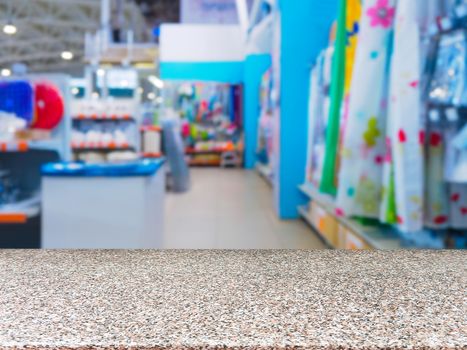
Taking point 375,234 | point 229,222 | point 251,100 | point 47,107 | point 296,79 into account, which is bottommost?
point 229,222

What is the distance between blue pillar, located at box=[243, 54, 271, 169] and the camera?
39.0 ft

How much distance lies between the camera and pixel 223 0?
1433cm

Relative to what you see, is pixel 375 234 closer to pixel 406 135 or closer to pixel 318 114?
pixel 406 135

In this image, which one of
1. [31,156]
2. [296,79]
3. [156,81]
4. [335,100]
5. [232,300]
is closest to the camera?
[232,300]

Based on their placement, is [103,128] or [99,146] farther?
[103,128]

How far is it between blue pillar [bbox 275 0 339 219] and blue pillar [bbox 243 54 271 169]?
19.4 ft

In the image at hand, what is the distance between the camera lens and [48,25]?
23.2m

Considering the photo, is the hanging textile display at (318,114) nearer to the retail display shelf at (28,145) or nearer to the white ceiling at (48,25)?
the retail display shelf at (28,145)

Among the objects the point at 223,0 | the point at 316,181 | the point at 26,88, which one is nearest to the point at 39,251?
the point at 26,88

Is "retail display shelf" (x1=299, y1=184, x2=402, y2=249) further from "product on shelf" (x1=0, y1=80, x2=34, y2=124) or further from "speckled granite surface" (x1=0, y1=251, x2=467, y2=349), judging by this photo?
"product on shelf" (x1=0, y1=80, x2=34, y2=124)

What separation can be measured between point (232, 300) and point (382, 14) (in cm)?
241

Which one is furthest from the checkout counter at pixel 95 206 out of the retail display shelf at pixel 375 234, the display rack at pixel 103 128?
the display rack at pixel 103 128

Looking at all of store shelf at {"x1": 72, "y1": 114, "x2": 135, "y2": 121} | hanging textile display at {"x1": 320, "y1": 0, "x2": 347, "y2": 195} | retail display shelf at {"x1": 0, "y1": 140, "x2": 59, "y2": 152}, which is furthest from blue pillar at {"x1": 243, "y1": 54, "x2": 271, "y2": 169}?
retail display shelf at {"x1": 0, "y1": 140, "x2": 59, "y2": 152}

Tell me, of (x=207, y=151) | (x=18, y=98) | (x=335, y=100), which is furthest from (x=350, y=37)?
(x=207, y=151)
